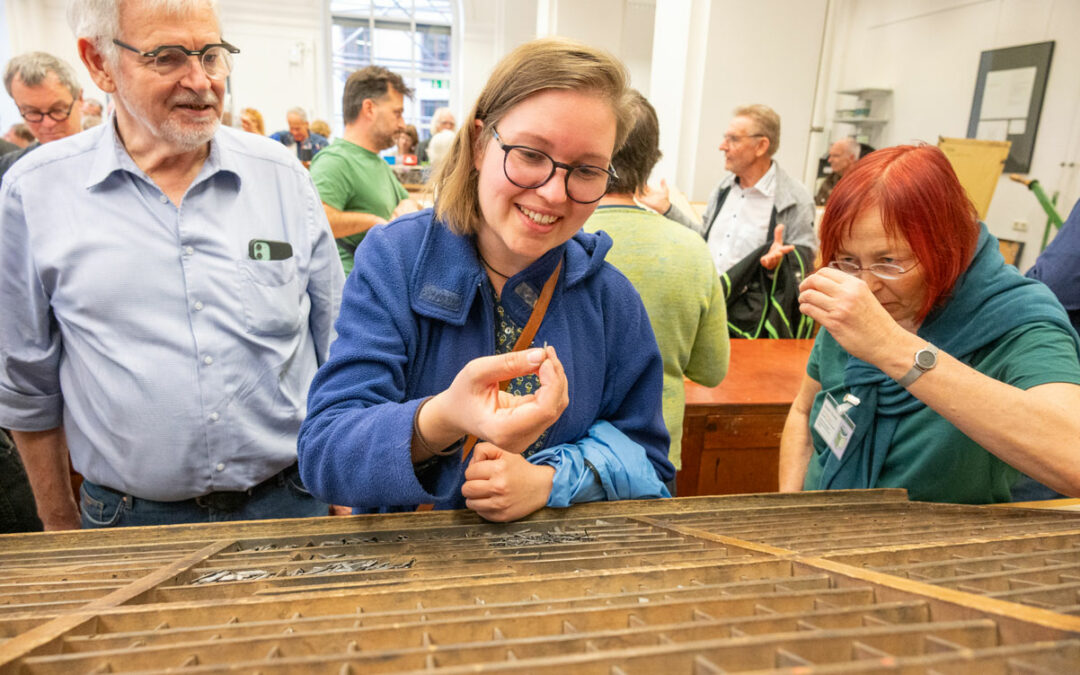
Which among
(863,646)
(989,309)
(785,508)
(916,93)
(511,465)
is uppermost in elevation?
(916,93)

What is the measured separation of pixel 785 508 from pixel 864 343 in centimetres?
41

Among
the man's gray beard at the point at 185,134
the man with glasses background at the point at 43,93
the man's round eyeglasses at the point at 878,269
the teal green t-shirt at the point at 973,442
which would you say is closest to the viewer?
the teal green t-shirt at the point at 973,442

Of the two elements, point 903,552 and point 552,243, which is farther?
point 552,243

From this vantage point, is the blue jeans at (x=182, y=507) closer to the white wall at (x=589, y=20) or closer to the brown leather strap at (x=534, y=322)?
the brown leather strap at (x=534, y=322)

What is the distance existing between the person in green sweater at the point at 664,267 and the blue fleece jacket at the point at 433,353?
34.8 inches

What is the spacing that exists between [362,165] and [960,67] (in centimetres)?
910

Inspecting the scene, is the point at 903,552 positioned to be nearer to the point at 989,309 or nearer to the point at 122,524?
the point at 989,309

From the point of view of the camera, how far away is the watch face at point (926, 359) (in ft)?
4.63

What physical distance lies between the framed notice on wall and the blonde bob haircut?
891 cm

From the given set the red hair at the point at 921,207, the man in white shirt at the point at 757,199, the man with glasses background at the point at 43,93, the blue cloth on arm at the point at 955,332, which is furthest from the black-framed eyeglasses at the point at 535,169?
the man in white shirt at the point at 757,199

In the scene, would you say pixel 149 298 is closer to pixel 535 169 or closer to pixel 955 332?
pixel 535 169

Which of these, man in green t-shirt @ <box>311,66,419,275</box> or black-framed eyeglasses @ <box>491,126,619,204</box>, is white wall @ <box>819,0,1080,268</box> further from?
black-framed eyeglasses @ <box>491,126,619,204</box>

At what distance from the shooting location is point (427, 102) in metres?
20.1

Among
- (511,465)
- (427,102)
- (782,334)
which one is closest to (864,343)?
(511,465)
